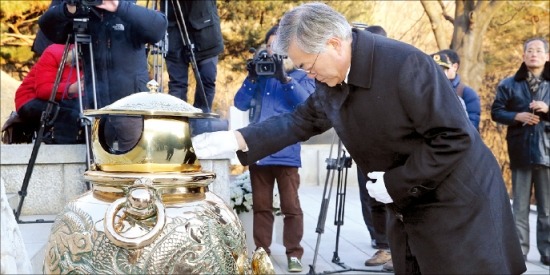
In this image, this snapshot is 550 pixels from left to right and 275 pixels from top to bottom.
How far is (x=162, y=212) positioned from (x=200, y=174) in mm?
208

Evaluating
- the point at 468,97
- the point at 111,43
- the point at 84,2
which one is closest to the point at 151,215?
the point at 84,2

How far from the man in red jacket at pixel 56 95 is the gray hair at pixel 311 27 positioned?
281 centimetres

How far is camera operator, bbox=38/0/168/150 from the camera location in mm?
4281

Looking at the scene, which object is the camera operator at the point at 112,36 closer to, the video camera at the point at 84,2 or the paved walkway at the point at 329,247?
the video camera at the point at 84,2

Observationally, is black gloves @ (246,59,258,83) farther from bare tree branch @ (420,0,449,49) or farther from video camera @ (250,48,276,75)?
bare tree branch @ (420,0,449,49)

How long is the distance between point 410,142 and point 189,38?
3342 mm

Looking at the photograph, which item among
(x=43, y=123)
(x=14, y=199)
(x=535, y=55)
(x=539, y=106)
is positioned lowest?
(x=14, y=199)

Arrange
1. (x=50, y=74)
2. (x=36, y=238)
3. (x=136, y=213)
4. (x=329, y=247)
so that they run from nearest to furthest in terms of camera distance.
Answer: (x=136, y=213)
(x=36, y=238)
(x=50, y=74)
(x=329, y=247)

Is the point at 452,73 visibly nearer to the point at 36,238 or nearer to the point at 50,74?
the point at 50,74

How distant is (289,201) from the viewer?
203 inches

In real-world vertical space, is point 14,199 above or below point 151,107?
below

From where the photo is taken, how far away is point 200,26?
5.53 meters

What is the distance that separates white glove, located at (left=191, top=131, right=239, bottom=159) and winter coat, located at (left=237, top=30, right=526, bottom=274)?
0.09 metres

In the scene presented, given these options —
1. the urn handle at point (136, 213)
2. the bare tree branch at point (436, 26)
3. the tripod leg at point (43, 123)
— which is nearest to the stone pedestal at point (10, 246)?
the urn handle at point (136, 213)
